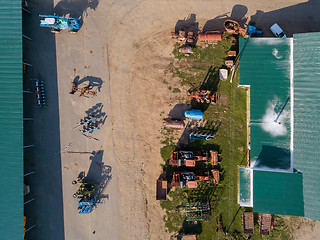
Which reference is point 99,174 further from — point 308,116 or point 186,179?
point 308,116

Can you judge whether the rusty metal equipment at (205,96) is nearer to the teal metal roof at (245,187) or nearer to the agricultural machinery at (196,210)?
the teal metal roof at (245,187)

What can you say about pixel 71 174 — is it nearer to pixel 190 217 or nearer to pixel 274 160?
pixel 190 217

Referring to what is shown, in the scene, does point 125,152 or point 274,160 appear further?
point 125,152

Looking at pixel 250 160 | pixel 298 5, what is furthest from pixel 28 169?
pixel 298 5

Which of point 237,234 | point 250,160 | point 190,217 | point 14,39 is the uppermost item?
point 14,39

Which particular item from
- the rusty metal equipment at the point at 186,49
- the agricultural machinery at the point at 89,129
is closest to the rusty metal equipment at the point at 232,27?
the rusty metal equipment at the point at 186,49

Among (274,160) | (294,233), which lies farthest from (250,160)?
(294,233)

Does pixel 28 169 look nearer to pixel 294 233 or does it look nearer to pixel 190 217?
pixel 190 217

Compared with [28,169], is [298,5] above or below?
above
